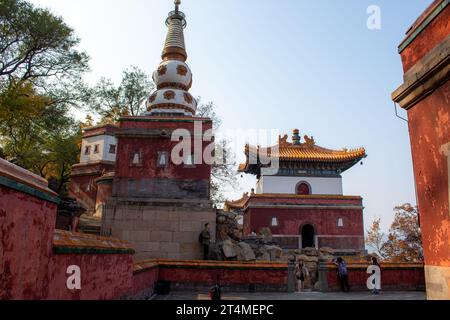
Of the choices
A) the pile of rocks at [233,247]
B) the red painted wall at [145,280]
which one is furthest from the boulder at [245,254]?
the red painted wall at [145,280]

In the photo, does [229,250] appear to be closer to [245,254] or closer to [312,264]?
[245,254]

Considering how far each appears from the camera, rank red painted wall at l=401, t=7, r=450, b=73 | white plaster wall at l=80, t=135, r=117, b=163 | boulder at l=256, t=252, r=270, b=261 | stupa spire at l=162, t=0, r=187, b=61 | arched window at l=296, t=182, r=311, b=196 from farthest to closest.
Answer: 1. white plaster wall at l=80, t=135, r=117, b=163
2. arched window at l=296, t=182, r=311, b=196
3. stupa spire at l=162, t=0, r=187, b=61
4. boulder at l=256, t=252, r=270, b=261
5. red painted wall at l=401, t=7, r=450, b=73

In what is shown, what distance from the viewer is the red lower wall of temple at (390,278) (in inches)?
508

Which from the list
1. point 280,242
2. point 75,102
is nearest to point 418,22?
point 75,102

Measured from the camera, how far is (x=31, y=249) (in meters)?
3.76

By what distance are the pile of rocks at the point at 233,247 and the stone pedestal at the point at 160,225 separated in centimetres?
71

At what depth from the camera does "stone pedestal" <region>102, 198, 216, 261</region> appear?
1530 cm

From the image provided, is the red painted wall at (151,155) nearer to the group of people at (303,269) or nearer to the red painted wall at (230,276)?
the group of people at (303,269)

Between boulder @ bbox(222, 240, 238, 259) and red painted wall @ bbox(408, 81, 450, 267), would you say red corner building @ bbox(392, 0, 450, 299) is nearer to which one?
red painted wall @ bbox(408, 81, 450, 267)

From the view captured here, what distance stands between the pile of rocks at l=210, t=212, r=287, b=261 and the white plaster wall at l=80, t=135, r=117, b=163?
610 inches

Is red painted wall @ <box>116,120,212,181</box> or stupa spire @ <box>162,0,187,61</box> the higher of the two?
stupa spire @ <box>162,0,187,61</box>

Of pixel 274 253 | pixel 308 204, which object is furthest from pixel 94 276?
pixel 308 204

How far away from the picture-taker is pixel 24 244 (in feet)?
11.9

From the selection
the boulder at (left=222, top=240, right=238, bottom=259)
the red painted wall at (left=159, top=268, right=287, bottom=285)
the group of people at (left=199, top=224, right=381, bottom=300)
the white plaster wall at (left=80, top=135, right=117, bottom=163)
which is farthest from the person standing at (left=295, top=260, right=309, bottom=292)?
the white plaster wall at (left=80, top=135, right=117, bottom=163)
